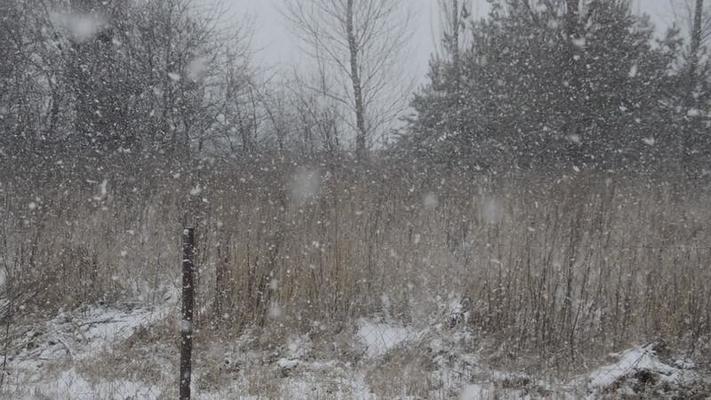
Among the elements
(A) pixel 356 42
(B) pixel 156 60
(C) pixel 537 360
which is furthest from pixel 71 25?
(C) pixel 537 360

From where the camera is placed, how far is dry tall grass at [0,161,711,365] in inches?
165

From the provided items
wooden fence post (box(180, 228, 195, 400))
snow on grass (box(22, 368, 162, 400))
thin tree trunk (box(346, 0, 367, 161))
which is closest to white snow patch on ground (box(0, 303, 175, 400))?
snow on grass (box(22, 368, 162, 400))

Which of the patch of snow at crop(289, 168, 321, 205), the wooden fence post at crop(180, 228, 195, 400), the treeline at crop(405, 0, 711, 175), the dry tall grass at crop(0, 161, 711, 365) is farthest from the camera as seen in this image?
the treeline at crop(405, 0, 711, 175)

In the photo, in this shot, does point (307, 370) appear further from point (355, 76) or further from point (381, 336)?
point (355, 76)

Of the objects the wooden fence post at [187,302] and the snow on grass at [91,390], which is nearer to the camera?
the wooden fence post at [187,302]

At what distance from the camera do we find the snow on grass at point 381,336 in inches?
168

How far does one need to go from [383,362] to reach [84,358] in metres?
2.30

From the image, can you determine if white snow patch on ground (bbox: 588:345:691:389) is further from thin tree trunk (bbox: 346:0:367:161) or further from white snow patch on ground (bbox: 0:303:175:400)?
thin tree trunk (bbox: 346:0:367:161)

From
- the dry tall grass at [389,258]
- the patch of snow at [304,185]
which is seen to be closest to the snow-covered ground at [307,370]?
the dry tall grass at [389,258]

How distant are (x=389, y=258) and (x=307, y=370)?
154 cm

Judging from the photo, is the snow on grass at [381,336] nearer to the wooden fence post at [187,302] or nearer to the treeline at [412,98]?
the wooden fence post at [187,302]

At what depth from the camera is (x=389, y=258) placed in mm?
5211

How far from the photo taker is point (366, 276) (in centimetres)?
499

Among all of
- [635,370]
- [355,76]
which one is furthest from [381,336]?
[355,76]
